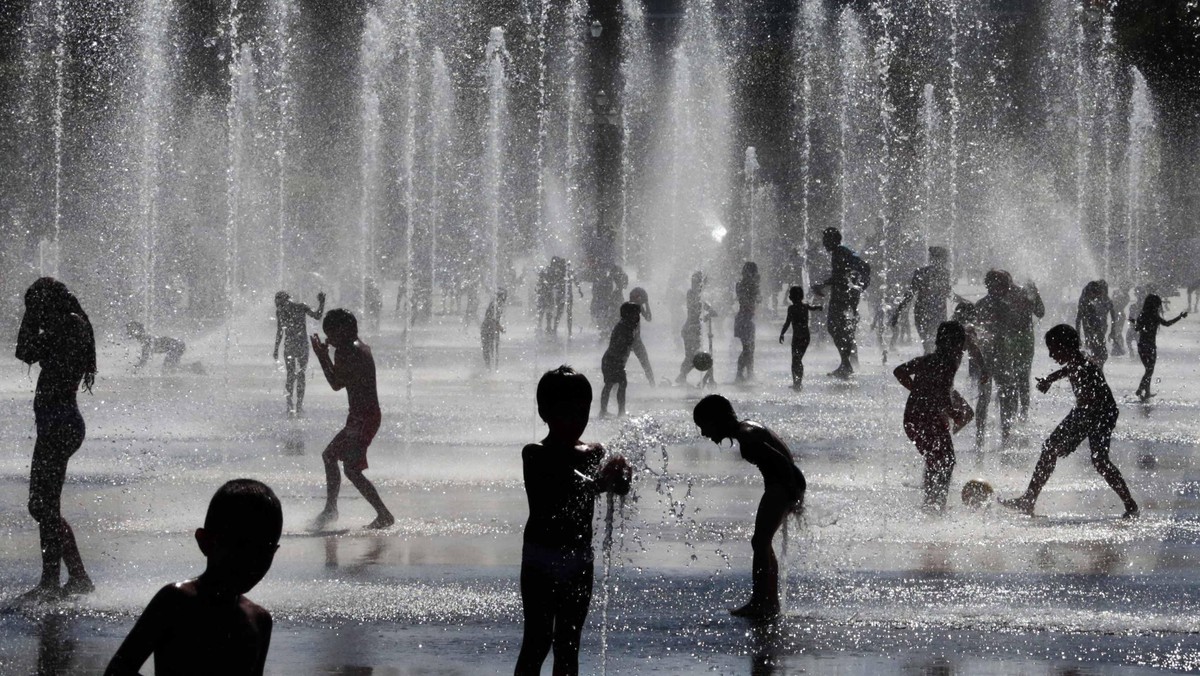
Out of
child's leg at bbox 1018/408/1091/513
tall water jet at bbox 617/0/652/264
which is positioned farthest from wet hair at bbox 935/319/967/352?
tall water jet at bbox 617/0/652/264

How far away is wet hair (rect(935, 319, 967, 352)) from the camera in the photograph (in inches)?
425

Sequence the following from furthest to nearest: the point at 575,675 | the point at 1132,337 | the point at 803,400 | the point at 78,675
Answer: the point at 1132,337 < the point at 803,400 < the point at 78,675 < the point at 575,675

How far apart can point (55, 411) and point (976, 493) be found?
19.8ft

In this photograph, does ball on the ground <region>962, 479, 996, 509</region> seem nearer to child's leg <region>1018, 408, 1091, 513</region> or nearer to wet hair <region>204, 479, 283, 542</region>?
child's leg <region>1018, 408, 1091, 513</region>

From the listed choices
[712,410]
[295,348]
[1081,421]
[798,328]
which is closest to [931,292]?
[798,328]

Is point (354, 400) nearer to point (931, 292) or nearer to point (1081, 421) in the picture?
point (1081, 421)

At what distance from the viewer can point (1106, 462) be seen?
10.7 metres

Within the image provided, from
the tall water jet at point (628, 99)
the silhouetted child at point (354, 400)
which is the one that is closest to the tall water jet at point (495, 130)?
the tall water jet at point (628, 99)

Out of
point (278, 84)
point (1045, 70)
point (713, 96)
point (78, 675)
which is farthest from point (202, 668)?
point (1045, 70)

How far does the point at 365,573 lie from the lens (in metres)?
8.40

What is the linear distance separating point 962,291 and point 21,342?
160 ft

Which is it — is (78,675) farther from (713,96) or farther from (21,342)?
(713,96)

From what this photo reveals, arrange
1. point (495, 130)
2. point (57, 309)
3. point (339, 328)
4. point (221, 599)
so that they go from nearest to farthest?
1. point (221, 599)
2. point (57, 309)
3. point (339, 328)
4. point (495, 130)

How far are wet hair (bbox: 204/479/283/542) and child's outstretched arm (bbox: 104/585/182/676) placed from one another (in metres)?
0.16
